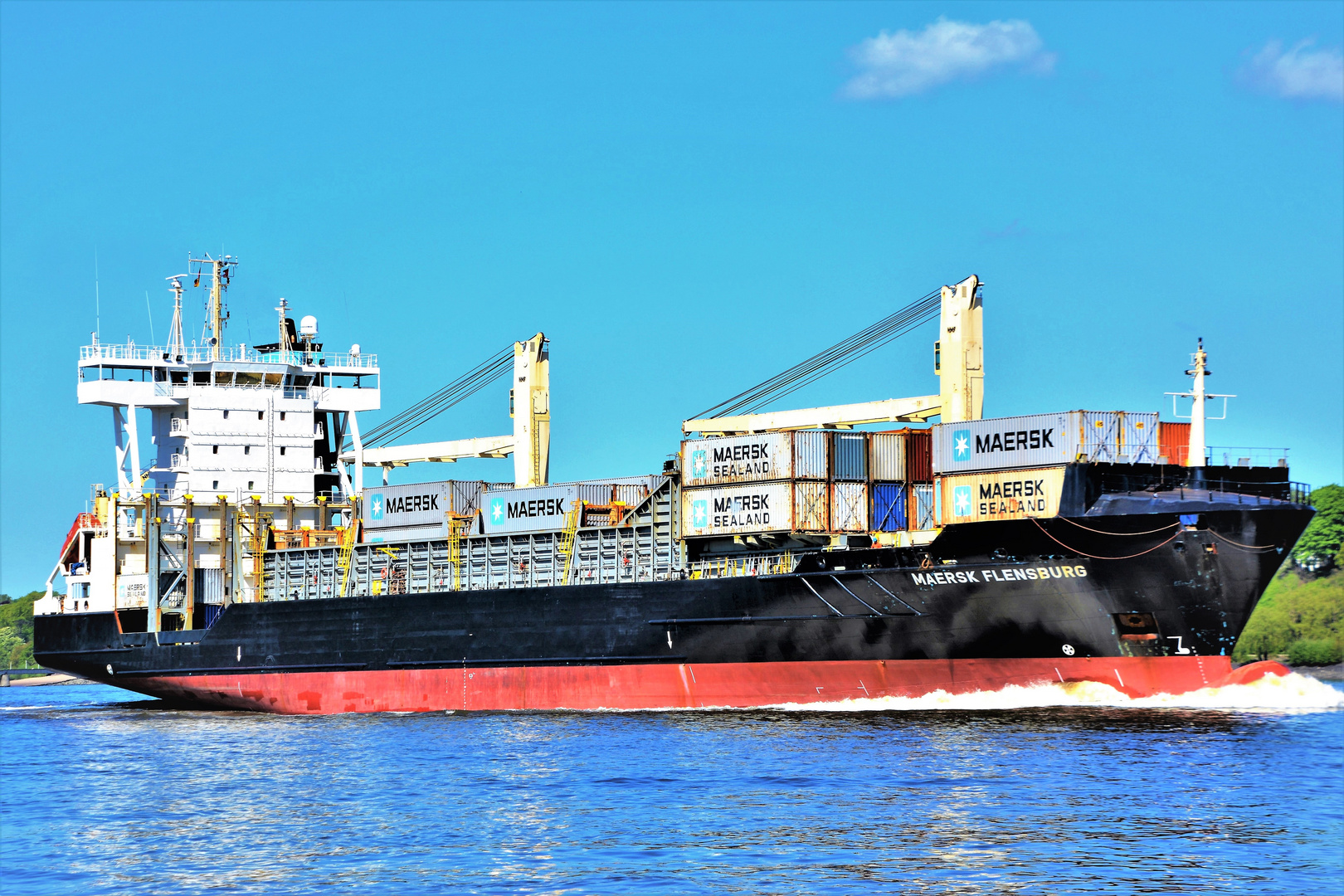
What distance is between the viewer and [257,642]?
47.6 m

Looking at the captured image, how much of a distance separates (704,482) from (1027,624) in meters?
9.34

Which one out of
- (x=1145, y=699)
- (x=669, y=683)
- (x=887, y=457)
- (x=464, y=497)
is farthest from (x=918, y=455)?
(x=464, y=497)

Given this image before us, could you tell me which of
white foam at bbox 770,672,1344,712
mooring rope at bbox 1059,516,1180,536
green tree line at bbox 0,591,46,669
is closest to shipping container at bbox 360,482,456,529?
white foam at bbox 770,672,1344,712

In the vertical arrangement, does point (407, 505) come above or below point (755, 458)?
below

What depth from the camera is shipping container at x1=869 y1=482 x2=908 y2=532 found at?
1496 inches

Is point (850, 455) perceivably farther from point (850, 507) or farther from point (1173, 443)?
point (1173, 443)

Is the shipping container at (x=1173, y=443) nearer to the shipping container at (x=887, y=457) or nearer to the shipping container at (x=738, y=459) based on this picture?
the shipping container at (x=887, y=457)

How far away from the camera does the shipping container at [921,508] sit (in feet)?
125

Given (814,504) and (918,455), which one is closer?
(814,504)

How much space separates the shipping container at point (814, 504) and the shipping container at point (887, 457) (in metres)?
1.51

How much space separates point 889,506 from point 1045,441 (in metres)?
4.85

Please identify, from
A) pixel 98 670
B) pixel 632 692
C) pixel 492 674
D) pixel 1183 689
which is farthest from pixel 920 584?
pixel 98 670

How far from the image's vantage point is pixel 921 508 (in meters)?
38.0

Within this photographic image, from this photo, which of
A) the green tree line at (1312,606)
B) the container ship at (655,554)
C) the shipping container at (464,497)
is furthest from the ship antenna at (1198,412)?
the green tree line at (1312,606)
